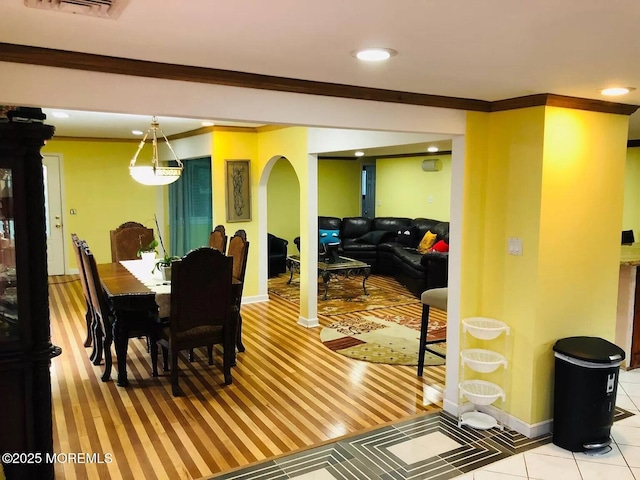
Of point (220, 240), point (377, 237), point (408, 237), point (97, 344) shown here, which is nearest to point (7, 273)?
point (97, 344)

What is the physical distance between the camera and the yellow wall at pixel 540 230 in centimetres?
319

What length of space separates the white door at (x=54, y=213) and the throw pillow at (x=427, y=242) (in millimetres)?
5742

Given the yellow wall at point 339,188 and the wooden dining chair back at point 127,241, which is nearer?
the wooden dining chair back at point 127,241

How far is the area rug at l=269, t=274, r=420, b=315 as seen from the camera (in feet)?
21.7

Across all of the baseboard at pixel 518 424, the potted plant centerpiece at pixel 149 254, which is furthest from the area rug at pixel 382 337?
the potted plant centerpiece at pixel 149 254

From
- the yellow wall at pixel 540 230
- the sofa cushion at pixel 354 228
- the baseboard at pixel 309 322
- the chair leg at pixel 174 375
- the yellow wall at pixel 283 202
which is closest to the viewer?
the yellow wall at pixel 540 230

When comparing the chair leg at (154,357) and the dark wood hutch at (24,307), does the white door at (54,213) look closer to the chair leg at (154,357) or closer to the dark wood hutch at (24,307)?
the chair leg at (154,357)

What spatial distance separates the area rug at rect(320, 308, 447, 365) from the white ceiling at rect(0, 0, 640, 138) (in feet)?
9.47

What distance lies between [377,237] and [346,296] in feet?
6.67

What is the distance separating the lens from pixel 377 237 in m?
8.95

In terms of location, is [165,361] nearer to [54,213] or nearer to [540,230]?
[540,230]

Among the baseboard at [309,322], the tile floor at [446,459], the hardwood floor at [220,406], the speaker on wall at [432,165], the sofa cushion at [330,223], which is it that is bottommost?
the tile floor at [446,459]

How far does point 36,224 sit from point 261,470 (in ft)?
5.82

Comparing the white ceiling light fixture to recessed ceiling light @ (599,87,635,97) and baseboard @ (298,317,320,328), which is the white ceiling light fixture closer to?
baseboard @ (298,317,320,328)
